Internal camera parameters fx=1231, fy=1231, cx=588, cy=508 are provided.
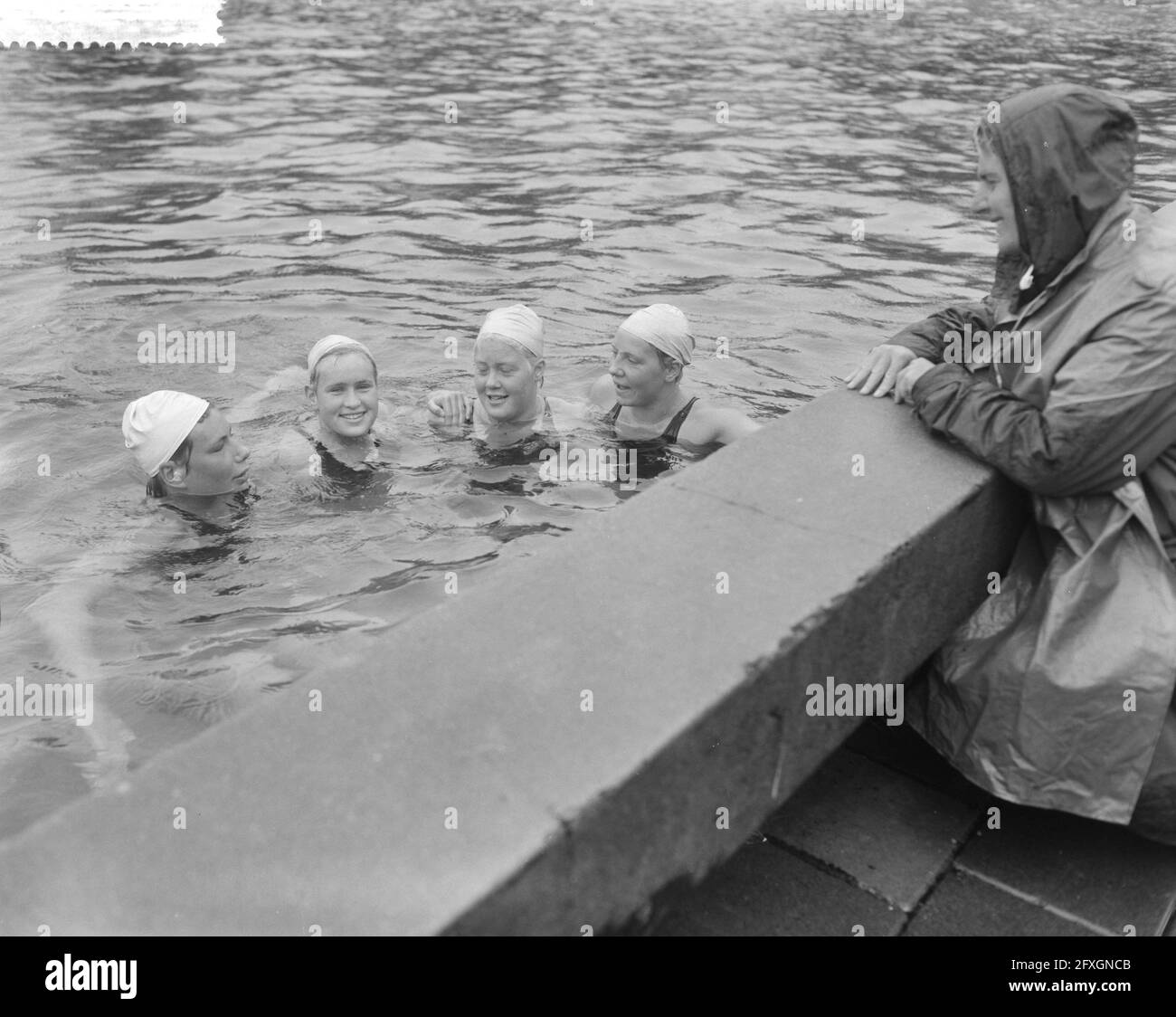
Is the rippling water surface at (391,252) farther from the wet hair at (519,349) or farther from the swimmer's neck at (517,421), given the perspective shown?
the wet hair at (519,349)

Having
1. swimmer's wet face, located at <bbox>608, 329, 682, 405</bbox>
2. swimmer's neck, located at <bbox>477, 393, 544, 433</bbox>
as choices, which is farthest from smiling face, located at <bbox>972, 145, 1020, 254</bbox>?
swimmer's neck, located at <bbox>477, 393, 544, 433</bbox>

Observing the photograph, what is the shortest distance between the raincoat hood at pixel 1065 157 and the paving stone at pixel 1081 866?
179 cm

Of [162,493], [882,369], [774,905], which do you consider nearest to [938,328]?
[882,369]

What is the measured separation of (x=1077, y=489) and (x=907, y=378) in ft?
3.42

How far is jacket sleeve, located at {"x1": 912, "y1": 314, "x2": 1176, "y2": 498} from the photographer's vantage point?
3.49 metres

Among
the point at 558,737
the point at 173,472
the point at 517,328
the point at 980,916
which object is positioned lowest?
the point at 980,916

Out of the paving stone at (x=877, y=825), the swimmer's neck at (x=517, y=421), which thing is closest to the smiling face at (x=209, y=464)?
the swimmer's neck at (x=517, y=421)

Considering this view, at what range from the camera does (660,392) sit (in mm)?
7645

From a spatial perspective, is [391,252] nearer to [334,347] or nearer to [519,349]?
[334,347]

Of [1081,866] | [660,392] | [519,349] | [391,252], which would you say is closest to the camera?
[1081,866]

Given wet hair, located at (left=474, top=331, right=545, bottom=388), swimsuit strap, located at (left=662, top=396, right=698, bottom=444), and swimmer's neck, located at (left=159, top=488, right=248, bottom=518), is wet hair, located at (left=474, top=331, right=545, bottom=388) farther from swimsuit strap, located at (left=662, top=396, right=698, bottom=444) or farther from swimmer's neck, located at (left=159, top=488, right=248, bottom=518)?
swimmer's neck, located at (left=159, top=488, right=248, bottom=518)

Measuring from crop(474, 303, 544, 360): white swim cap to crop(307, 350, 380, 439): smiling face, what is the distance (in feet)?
2.44

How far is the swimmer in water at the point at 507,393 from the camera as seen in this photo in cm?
738

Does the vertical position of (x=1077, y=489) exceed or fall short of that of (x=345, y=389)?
it exceeds it
